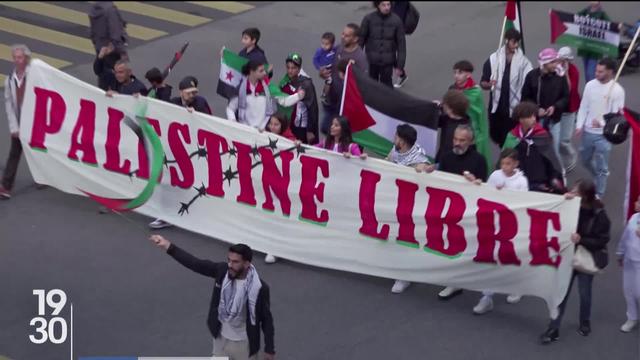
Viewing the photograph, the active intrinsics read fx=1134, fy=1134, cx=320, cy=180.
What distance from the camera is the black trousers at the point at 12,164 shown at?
13.4 m

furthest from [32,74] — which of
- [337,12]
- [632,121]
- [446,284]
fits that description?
[337,12]

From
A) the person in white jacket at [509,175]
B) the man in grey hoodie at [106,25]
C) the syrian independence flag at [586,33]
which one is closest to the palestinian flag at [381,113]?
the person in white jacket at [509,175]

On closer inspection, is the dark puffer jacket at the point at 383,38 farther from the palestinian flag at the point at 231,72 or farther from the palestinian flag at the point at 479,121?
the palestinian flag at the point at 479,121

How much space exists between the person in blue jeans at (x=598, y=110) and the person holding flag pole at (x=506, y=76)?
846 millimetres

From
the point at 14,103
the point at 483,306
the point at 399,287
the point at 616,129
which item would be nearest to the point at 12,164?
the point at 14,103

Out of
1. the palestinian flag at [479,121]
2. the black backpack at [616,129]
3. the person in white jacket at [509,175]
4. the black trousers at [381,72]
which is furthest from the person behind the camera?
the black trousers at [381,72]

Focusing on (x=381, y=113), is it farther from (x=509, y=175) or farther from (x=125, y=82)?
(x=125, y=82)

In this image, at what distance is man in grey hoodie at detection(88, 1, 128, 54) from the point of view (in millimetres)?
16625

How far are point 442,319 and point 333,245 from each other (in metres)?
1.36

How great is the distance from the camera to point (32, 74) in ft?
42.5

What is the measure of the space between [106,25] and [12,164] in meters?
3.94

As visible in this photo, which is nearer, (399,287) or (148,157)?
(399,287)

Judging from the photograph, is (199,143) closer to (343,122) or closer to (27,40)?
(343,122)

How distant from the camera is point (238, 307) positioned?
9.02 metres
